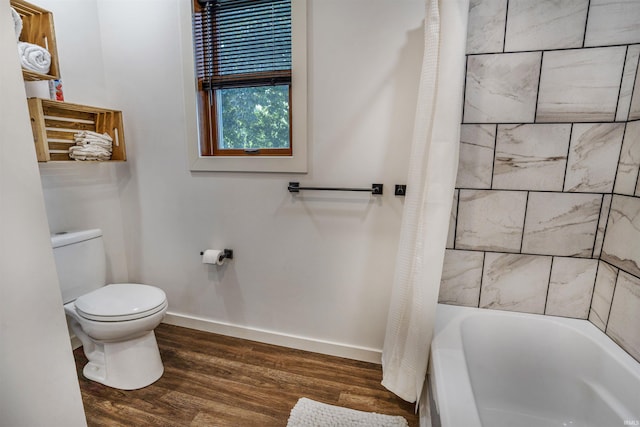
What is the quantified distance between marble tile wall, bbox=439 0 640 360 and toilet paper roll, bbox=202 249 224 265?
1.32 m

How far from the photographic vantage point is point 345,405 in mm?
1488

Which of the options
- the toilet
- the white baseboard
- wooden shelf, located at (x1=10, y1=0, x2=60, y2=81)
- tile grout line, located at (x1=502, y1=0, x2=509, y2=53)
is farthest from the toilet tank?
tile grout line, located at (x1=502, y1=0, x2=509, y2=53)

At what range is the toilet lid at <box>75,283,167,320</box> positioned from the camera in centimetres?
147

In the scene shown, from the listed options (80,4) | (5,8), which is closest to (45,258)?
(5,8)

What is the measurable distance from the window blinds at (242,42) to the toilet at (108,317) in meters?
1.22

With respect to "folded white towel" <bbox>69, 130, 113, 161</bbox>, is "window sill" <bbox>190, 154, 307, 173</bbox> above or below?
below

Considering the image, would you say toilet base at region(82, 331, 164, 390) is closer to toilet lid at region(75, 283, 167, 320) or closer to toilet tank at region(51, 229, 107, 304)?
toilet lid at region(75, 283, 167, 320)

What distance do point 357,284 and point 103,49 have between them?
2.17 m

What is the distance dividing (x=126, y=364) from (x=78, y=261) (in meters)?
0.64

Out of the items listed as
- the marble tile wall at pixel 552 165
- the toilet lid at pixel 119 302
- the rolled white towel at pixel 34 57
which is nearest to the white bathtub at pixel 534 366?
the marble tile wall at pixel 552 165

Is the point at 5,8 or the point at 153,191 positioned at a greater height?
the point at 5,8

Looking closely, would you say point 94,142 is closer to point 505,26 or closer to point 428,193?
point 428,193

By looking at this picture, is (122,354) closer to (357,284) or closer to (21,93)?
(357,284)

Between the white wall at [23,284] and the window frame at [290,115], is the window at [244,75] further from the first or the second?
the white wall at [23,284]
